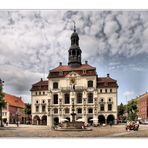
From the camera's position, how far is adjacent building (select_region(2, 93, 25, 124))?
16578 millimetres

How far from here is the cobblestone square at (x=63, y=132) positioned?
15.0 metres

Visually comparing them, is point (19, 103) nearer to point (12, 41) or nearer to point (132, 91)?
point (12, 41)

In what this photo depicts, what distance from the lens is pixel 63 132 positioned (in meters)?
16.2

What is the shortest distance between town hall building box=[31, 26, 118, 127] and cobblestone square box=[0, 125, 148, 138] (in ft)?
2.28

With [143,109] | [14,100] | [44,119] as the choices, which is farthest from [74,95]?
[143,109]

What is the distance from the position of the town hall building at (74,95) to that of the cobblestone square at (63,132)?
0.70 metres

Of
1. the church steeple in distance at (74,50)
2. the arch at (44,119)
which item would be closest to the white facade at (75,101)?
the arch at (44,119)

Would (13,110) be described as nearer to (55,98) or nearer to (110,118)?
(55,98)

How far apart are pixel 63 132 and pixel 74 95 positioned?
3.12 m

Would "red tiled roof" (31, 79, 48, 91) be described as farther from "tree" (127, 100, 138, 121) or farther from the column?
"tree" (127, 100, 138, 121)

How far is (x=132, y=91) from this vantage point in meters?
15.8

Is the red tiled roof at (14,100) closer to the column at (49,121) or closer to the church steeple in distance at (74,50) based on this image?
the column at (49,121)
